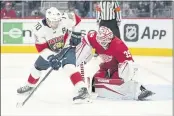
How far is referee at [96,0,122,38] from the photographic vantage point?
20.0ft

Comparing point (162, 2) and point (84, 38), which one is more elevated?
point (162, 2)

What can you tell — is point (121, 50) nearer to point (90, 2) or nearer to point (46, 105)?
point (46, 105)

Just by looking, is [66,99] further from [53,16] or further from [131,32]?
[131,32]

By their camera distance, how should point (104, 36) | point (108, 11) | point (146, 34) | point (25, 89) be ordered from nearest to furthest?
point (104, 36) < point (25, 89) < point (108, 11) < point (146, 34)

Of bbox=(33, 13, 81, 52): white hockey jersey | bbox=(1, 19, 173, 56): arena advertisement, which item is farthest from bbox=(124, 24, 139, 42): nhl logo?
bbox=(33, 13, 81, 52): white hockey jersey

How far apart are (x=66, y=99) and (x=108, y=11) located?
2.60 meters

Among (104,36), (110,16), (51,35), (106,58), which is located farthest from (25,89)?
(110,16)

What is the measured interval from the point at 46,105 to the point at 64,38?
2.08 feet

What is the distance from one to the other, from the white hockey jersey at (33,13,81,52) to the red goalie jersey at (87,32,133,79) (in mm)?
216

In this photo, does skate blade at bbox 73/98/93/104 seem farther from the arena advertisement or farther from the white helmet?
the arena advertisement

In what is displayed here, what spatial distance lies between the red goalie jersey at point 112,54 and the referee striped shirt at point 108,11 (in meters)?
2.25

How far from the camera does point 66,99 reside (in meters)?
3.71

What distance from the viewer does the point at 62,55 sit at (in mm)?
3650

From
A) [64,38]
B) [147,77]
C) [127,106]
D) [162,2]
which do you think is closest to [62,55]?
[64,38]
